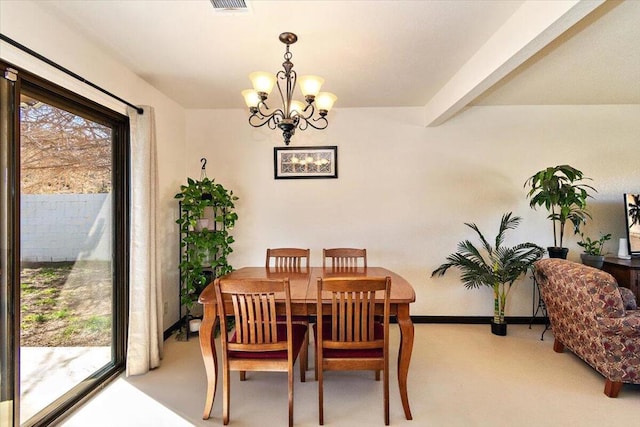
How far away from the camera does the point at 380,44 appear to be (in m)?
2.36

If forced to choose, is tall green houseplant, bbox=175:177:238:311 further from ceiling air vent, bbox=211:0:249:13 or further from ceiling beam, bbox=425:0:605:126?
ceiling beam, bbox=425:0:605:126

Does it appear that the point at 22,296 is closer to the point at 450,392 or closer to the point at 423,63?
the point at 450,392

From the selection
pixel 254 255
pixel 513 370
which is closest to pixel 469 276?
pixel 513 370

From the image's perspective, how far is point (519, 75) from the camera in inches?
116

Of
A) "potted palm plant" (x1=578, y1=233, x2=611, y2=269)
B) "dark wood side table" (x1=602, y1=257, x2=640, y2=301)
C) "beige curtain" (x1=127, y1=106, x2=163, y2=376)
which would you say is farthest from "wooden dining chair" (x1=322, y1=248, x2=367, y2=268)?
"dark wood side table" (x1=602, y1=257, x2=640, y2=301)

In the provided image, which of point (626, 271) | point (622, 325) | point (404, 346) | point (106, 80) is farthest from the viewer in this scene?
point (626, 271)

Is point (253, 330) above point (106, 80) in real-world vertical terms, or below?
below

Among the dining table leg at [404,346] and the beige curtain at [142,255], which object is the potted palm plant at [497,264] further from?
the beige curtain at [142,255]

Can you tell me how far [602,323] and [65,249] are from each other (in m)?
3.89

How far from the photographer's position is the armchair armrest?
2219mm

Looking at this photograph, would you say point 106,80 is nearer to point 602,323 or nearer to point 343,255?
point 343,255

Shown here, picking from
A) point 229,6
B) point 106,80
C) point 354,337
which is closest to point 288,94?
point 229,6

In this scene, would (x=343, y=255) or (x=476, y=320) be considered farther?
(x=476, y=320)

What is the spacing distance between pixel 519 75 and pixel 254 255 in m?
3.39
